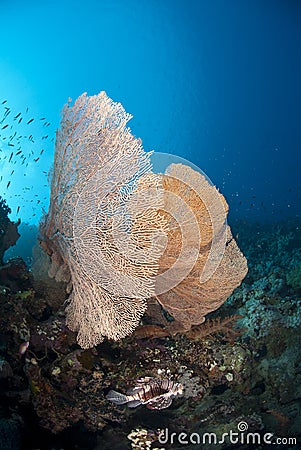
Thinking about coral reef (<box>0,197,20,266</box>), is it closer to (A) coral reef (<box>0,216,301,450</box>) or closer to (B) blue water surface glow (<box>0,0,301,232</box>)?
(A) coral reef (<box>0,216,301,450</box>)

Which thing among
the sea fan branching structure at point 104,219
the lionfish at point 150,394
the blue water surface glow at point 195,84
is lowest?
the lionfish at point 150,394

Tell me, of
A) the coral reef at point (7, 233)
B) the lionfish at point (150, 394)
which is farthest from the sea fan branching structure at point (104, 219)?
the coral reef at point (7, 233)

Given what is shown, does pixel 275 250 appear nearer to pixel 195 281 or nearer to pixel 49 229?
pixel 195 281

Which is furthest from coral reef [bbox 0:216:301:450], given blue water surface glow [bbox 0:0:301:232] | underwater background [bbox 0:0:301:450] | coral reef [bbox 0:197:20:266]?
blue water surface glow [bbox 0:0:301:232]

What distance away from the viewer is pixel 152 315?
18.3 ft

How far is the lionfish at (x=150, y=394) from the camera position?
166 inches

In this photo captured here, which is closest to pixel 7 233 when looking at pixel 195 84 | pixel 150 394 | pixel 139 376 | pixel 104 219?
pixel 104 219

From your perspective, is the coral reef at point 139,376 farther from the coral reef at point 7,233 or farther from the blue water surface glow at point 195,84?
the blue water surface glow at point 195,84

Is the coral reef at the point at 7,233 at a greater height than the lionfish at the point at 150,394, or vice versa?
the coral reef at the point at 7,233

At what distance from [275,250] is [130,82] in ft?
255

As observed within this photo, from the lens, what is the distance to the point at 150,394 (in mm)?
4277

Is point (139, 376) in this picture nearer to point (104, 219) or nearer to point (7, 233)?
point (104, 219)

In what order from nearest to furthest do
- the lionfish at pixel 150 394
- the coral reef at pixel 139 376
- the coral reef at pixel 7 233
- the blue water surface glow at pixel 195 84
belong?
1. the coral reef at pixel 139 376
2. the lionfish at pixel 150 394
3. the coral reef at pixel 7 233
4. the blue water surface glow at pixel 195 84

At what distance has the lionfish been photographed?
13.8ft
